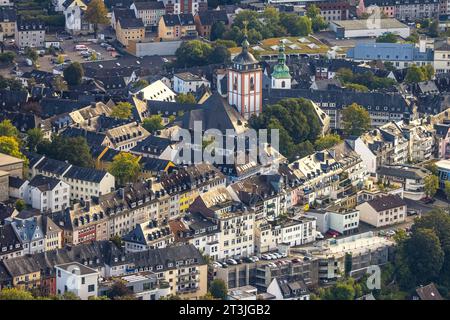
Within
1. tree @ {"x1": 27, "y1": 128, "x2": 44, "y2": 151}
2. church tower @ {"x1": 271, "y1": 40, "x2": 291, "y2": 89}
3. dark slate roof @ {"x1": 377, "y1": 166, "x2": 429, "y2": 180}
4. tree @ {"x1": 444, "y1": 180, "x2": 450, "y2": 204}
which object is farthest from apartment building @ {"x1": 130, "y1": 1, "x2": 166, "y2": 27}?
tree @ {"x1": 444, "y1": 180, "x2": 450, "y2": 204}

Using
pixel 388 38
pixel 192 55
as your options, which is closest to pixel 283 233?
pixel 192 55

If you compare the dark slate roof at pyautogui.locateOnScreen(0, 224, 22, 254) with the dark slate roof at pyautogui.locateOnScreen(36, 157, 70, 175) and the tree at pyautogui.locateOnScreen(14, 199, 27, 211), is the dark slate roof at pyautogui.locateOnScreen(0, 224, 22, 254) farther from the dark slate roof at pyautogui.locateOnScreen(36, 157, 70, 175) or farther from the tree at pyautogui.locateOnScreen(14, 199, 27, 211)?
the dark slate roof at pyautogui.locateOnScreen(36, 157, 70, 175)

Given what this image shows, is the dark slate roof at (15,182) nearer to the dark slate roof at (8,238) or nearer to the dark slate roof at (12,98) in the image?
the dark slate roof at (8,238)

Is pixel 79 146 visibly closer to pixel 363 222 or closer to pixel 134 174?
pixel 134 174

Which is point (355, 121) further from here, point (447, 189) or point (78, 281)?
point (78, 281)
